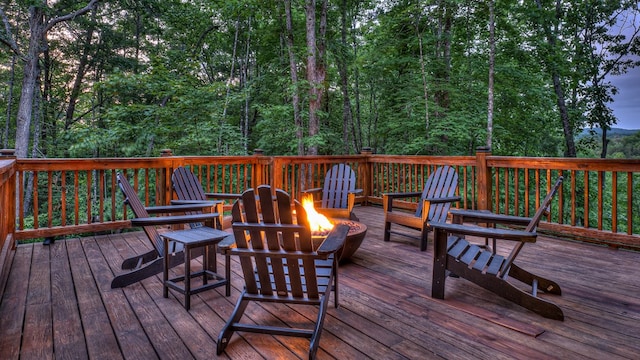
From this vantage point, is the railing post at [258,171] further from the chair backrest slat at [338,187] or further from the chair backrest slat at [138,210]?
the chair backrest slat at [138,210]

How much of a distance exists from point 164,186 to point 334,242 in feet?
11.2

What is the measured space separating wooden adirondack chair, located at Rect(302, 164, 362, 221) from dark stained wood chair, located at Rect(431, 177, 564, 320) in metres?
1.68

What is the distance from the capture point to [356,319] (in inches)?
85.5

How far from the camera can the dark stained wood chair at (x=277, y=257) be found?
1.86m

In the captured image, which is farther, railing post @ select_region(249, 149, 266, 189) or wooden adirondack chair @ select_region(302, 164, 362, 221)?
railing post @ select_region(249, 149, 266, 189)

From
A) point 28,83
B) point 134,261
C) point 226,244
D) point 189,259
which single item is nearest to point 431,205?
point 226,244

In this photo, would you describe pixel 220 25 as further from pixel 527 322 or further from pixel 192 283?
pixel 527 322

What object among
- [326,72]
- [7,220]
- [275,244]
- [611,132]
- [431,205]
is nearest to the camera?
[275,244]

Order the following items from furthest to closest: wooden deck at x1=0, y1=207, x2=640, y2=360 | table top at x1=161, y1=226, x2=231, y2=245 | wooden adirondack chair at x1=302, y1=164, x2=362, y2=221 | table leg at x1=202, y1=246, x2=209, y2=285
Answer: wooden adirondack chair at x1=302, y1=164, x2=362, y2=221, table leg at x1=202, y1=246, x2=209, y2=285, table top at x1=161, y1=226, x2=231, y2=245, wooden deck at x1=0, y1=207, x2=640, y2=360

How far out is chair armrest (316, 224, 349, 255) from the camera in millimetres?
1853

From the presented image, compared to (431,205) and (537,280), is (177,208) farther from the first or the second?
(537,280)

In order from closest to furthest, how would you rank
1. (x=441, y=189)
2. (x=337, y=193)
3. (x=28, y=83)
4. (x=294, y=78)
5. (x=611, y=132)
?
(x=441, y=189)
(x=337, y=193)
(x=294, y=78)
(x=28, y=83)
(x=611, y=132)

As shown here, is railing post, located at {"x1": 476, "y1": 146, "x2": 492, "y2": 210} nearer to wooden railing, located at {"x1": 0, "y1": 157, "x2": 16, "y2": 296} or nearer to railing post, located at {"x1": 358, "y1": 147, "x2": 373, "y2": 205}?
railing post, located at {"x1": 358, "y1": 147, "x2": 373, "y2": 205}

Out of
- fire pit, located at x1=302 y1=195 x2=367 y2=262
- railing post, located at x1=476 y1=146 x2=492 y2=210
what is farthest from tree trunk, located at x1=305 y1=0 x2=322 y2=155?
fire pit, located at x1=302 y1=195 x2=367 y2=262
